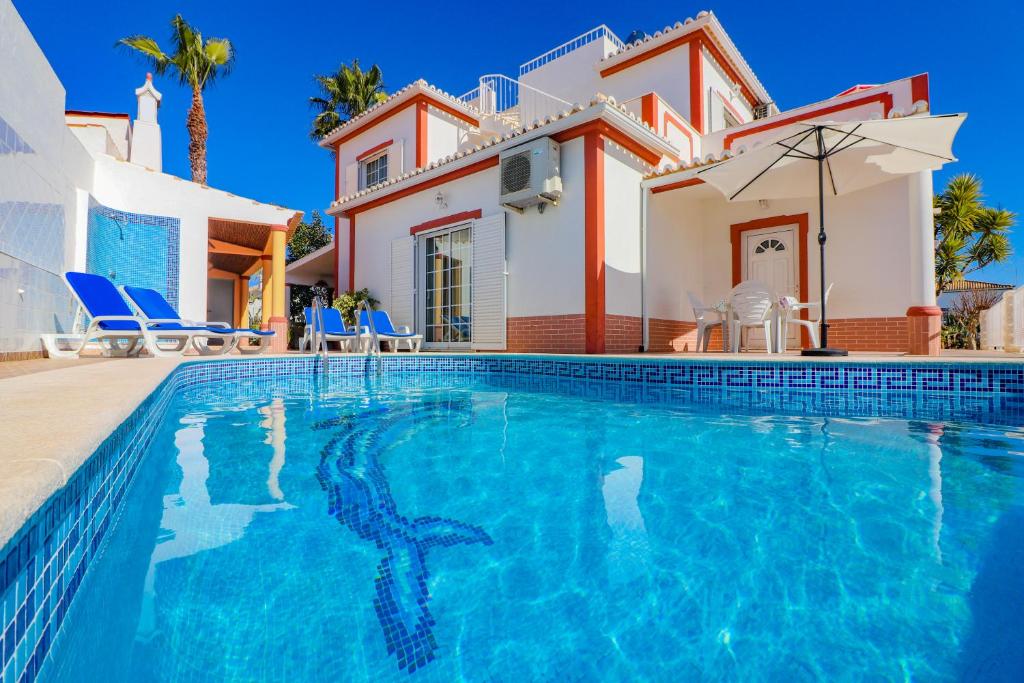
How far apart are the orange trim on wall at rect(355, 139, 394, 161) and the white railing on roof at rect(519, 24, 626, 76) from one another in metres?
4.13

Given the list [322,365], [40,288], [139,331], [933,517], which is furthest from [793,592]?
[40,288]

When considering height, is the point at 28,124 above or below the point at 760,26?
below

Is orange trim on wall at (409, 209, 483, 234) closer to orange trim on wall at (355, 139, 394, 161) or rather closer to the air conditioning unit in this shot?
the air conditioning unit

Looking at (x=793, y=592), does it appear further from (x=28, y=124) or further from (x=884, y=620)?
(x=28, y=124)

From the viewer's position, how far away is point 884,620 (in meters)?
1.20

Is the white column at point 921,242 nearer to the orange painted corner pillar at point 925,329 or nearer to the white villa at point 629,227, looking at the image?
the white villa at point 629,227

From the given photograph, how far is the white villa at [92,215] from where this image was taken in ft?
16.8

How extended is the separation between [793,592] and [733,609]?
0.20 m

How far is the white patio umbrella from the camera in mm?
5387

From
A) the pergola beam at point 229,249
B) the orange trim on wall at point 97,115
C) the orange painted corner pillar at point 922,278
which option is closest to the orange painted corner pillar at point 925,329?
the orange painted corner pillar at point 922,278

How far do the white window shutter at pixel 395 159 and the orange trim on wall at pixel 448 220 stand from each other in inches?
119

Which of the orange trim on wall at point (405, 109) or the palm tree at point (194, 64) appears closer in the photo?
the orange trim on wall at point (405, 109)

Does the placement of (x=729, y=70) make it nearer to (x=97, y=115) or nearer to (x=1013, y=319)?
(x=1013, y=319)

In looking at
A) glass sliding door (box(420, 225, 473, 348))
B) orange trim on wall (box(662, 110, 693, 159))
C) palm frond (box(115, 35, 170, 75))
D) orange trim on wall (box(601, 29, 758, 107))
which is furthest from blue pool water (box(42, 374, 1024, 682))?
palm frond (box(115, 35, 170, 75))
